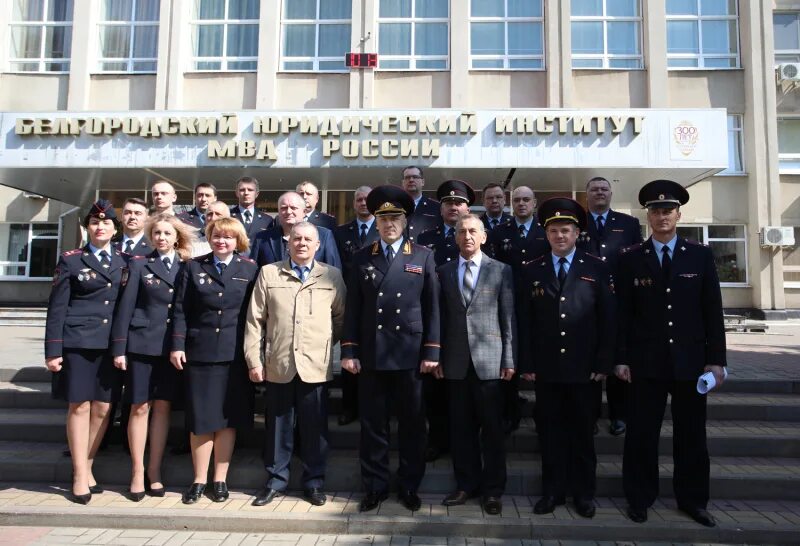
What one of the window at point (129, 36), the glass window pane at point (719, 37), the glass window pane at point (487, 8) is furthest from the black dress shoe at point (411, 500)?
the glass window pane at point (719, 37)

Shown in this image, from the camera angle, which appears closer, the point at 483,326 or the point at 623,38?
the point at 483,326

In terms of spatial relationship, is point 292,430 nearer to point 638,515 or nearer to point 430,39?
point 638,515

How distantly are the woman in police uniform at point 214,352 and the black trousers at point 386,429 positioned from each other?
0.98 metres

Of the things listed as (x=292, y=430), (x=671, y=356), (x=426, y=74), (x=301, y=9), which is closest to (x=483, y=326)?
(x=671, y=356)

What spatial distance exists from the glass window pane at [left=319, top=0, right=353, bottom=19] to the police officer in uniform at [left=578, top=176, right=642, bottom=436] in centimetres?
1226

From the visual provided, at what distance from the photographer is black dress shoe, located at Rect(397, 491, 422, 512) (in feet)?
12.4

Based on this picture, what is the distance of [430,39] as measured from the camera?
14703 millimetres

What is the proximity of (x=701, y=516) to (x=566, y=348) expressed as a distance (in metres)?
1.47

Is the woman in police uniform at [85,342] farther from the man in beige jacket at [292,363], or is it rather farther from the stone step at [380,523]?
the man in beige jacket at [292,363]

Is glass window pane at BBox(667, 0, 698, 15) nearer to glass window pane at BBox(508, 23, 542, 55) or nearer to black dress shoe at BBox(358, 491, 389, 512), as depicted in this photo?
glass window pane at BBox(508, 23, 542, 55)

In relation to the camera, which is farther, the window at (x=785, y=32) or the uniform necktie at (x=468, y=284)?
the window at (x=785, y=32)

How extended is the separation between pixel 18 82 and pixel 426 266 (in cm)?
1737

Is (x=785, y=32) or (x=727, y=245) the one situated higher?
(x=785, y=32)

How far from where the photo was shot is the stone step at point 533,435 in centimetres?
454
